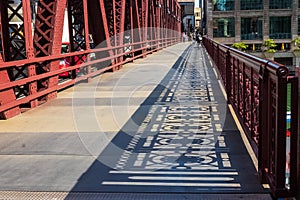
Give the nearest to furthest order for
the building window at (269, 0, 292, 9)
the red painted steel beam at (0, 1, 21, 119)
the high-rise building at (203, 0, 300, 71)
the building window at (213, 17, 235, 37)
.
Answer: the red painted steel beam at (0, 1, 21, 119) → the high-rise building at (203, 0, 300, 71) → the building window at (269, 0, 292, 9) → the building window at (213, 17, 235, 37)

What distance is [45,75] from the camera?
30.5 ft

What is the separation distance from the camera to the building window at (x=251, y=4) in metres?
76.4

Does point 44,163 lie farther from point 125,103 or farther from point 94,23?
point 94,23

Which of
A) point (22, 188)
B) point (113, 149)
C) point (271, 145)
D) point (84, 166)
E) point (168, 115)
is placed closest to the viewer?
point (271, 145)

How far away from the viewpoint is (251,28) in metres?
77.8

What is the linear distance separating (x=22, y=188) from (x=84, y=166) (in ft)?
2.91

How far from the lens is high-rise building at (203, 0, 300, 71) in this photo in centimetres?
7556

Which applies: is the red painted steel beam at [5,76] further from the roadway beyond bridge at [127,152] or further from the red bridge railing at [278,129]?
the red bridge railing at [278,129]

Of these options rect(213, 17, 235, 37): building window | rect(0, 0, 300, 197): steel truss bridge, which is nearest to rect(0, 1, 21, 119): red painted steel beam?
rect(0, 0, 300, 197): steel truss bridge

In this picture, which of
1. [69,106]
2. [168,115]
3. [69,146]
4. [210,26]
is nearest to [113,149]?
[69,146]

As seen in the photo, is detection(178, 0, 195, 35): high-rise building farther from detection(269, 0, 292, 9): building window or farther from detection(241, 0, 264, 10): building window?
detection(269, 0, 292, 9): building window

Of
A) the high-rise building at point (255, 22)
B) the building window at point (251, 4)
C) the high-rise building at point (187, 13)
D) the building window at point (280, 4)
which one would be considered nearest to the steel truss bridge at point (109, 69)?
the high-rise building at point (255, 22)

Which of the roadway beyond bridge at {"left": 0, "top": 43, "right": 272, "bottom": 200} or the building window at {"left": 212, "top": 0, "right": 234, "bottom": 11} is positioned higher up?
the building window at {"left": 212, "top": 0, "right": 234, "bottom": 11}

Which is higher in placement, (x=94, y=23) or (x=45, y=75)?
(x=94, y=23)
